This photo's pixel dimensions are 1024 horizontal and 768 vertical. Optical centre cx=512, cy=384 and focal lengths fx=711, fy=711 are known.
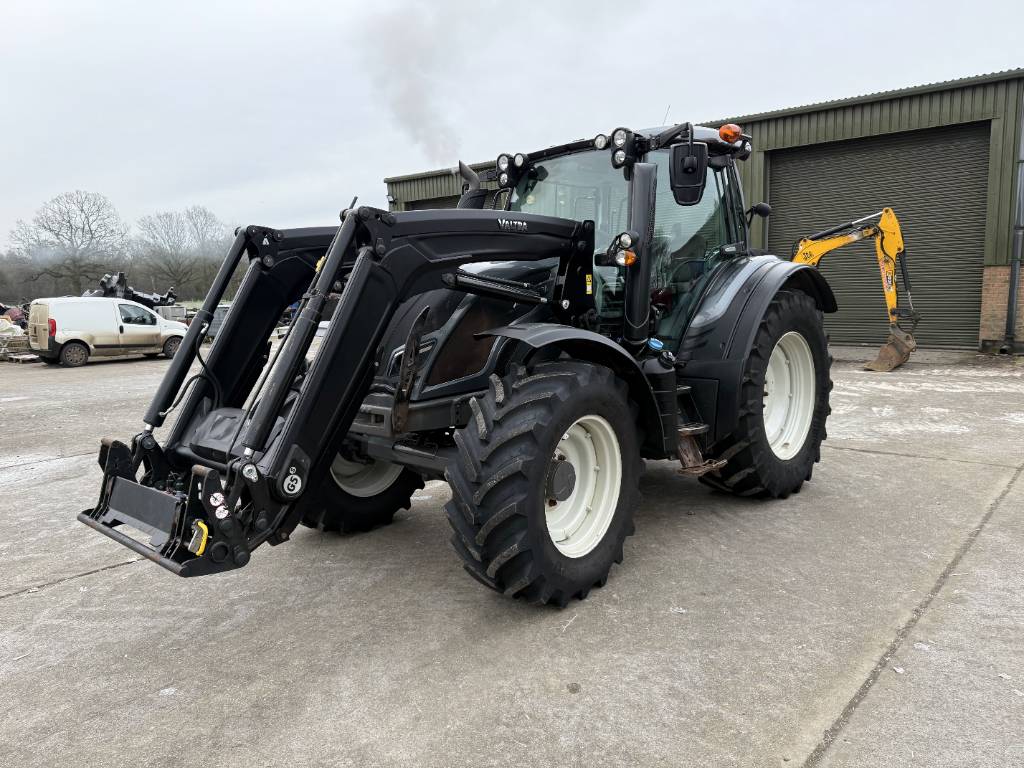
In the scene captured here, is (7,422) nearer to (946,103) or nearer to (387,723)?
(387,723)

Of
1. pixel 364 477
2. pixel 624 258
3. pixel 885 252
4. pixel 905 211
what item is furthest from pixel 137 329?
pixel 905 211

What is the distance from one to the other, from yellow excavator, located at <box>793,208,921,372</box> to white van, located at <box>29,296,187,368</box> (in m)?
13.4

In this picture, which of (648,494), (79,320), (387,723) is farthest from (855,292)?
(79,320)

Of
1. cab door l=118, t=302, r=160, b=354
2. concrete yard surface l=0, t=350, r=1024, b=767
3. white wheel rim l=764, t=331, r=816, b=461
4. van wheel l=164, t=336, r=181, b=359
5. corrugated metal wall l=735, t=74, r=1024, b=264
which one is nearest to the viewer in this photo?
concrete yard surface l=0, t=350, r=1024, b=767

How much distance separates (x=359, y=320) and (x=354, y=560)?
5.31 ft

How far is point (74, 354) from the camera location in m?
16.9

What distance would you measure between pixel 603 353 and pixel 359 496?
1.79 metres

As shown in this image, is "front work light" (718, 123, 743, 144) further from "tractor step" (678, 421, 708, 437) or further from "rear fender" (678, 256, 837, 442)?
"tractor step" (678, 421, 708, 437)

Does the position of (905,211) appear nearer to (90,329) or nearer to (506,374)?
(506,374)

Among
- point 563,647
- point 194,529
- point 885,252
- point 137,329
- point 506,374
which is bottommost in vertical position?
point 563,647

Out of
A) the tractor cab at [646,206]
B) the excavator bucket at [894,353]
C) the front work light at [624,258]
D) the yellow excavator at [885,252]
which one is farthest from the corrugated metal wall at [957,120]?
the front work light at [624,258]

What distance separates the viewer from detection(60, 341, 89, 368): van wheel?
659 inches

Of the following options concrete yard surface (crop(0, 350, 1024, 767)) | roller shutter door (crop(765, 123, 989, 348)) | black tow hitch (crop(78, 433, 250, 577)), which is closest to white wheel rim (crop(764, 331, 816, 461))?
concrete yard surface (crop(0, 350, 1024, 767))

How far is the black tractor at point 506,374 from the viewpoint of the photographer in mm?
2869
